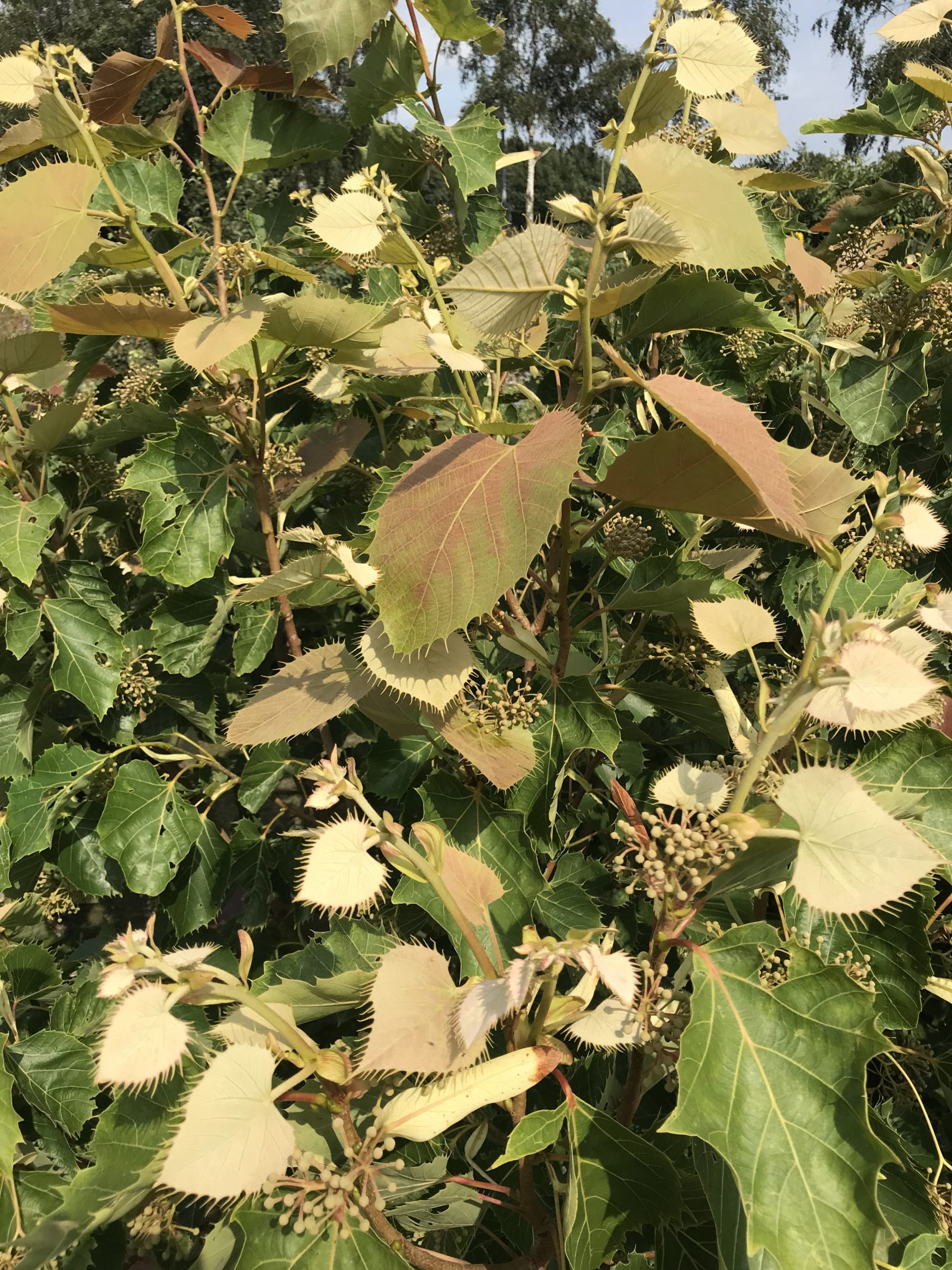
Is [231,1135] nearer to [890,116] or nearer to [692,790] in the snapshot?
[692,790]

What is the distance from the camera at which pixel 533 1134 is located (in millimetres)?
832

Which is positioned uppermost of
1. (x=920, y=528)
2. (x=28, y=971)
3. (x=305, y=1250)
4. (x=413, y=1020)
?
(x=920, y=528)

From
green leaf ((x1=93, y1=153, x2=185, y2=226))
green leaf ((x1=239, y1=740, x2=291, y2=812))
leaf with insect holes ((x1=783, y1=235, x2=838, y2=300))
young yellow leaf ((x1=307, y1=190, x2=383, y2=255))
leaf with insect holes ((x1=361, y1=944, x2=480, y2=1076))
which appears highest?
young yellow leaf ((x1=307, y1=190, x2=383, y2=255))

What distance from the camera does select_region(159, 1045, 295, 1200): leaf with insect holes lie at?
0.60m

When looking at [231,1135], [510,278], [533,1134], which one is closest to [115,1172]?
[231,1135]

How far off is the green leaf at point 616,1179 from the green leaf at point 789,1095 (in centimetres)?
19

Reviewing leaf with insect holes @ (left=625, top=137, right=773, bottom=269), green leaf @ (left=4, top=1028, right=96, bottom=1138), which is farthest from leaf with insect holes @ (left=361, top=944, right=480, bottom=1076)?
green leaf @ (left=4, top=1028, right=96, bottom=1138)

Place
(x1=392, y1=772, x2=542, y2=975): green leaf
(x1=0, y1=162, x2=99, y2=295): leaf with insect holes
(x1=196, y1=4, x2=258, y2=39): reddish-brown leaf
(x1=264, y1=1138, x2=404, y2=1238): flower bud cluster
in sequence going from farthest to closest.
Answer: (x1=196, y1=4, x2=258, y2=39): reddish-brown leaf, (x1=392, y1=772, x2=542, y2=975): green leaf, (x1=0, y1=162, x2=99, y2=295): leaf with insect holes, (x1=264, y1=1138, x2=404, y2=1238): flower bud cluster

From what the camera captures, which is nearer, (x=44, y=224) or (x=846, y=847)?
(x=846, y=847)

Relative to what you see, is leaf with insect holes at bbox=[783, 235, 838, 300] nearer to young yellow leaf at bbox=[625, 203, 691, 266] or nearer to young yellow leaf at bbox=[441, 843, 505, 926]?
young yellow leaf at bbox=[625, 203, 691, 266]

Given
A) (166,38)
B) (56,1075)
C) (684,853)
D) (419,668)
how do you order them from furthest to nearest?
(166,38) < (56,1075) < (419,668) < (684,853)

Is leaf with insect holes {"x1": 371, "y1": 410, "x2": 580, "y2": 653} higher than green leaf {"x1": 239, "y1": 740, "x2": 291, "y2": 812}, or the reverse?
leaf with insect holes {"x1": 371, "y1": 410, "x2": 580, "y2": 653}

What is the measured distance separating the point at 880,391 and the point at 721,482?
3.35 ft

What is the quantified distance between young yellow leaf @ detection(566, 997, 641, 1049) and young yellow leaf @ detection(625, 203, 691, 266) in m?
0.75
